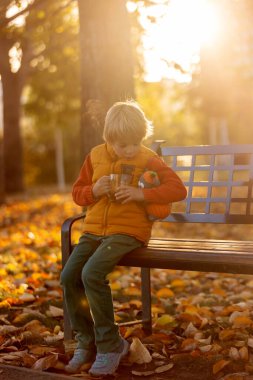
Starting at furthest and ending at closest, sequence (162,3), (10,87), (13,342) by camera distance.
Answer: (10,87) → (162,3) → (13,342)

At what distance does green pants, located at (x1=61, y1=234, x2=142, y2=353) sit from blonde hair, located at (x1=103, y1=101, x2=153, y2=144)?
0.53 m

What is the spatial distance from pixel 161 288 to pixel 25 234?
13.2ft

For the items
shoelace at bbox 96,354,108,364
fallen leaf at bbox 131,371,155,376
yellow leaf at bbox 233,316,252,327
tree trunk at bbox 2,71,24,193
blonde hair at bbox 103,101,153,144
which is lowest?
tree trunk at bbox 2,71,24,193

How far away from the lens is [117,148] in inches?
156

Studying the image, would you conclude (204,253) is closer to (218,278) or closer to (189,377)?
(189,377)

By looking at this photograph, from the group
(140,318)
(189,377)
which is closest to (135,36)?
(140,318)

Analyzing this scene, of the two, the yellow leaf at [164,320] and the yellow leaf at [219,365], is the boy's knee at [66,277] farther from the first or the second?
the yellow leaf at [164,320]

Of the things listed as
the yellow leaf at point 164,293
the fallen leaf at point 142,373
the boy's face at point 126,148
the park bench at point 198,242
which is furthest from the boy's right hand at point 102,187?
the yellow leaf at point 164,293

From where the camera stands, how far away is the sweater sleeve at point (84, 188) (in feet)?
13.3

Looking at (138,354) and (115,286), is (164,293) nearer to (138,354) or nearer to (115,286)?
(115,286)

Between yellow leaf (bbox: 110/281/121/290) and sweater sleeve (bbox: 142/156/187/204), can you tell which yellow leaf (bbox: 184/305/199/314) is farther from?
sweater sleeve (bbox: 142/156/187/204)

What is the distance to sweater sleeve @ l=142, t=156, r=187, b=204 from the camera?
3.95 m

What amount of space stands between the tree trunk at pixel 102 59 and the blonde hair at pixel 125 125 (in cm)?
243

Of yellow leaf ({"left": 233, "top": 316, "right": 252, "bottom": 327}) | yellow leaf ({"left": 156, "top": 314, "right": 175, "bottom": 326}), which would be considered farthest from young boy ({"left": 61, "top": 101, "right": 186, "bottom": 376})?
yellow leaf ({"left": 233, "top": 316, "right": 252, "bottom": 327})
